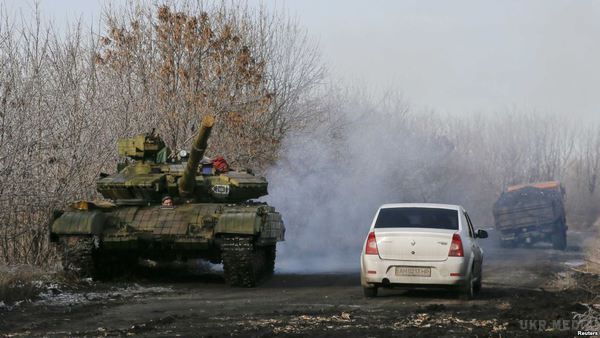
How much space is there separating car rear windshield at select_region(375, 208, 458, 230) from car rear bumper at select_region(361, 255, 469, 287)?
0.66 m

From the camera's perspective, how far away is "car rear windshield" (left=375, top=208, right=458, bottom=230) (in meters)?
13.7

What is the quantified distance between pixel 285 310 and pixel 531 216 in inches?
991

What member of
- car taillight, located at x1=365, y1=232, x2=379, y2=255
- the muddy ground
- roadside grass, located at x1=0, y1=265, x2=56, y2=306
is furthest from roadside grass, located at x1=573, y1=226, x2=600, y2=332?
roadside grass, located at x1=0, y1=265, x2=56, y2=306

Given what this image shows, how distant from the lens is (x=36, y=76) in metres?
18.3

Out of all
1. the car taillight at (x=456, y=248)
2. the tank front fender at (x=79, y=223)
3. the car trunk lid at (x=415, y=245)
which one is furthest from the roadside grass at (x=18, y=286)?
the car taillight at (x=456, y=248)

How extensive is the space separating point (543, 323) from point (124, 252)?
8315 millimetres

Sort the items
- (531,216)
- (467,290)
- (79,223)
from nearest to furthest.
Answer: (467,290), (79,223), (531,216)

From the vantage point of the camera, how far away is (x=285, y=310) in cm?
1187

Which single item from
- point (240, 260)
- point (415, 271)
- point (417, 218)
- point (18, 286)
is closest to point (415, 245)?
point (415, 271)

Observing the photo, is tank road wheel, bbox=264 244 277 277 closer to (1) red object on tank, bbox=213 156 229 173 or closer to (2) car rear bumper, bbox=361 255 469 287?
(1) red object on tank, bbox=213 156 229 173

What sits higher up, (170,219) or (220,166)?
(220,166)

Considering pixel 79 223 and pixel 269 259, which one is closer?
pixel 79 223

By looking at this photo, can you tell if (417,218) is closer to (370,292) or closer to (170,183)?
(370,292)

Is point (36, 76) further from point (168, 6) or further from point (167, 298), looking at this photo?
point (168, 6)
